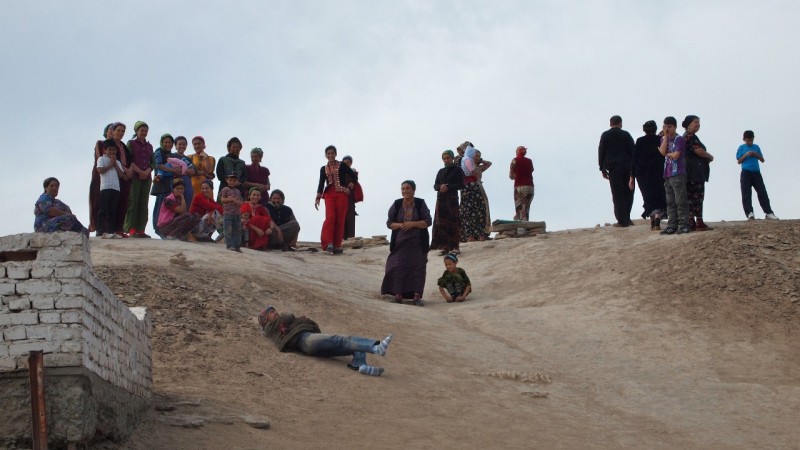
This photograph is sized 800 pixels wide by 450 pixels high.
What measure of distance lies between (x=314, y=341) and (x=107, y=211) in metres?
5.97

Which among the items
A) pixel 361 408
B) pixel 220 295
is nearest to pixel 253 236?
pixel 220 295

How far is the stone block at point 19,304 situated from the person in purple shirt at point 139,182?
8.93 meters

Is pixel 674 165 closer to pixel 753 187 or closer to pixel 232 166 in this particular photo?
pixel 753 187

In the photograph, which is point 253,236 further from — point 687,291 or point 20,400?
point 20,400

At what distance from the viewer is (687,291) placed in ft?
44.5

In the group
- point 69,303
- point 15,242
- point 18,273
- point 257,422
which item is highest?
point 15,242

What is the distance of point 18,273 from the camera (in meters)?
6.73

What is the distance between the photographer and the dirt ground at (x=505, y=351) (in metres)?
9.16

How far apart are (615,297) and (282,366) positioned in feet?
17.2

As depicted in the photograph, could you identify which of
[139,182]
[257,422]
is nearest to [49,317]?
[257,422]

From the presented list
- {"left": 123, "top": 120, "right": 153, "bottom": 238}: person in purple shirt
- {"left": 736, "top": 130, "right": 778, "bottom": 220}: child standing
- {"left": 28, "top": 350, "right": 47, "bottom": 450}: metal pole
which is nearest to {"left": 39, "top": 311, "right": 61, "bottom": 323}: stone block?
{"left": 28, "top": 350, "right": 47, "bottom": 450}: metal pole

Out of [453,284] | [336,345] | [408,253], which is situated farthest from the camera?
[453,284]

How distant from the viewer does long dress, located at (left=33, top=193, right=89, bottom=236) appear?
13.5 metres

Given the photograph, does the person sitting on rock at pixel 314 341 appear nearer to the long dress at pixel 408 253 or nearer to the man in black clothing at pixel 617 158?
the long dress at pixel 408 253
